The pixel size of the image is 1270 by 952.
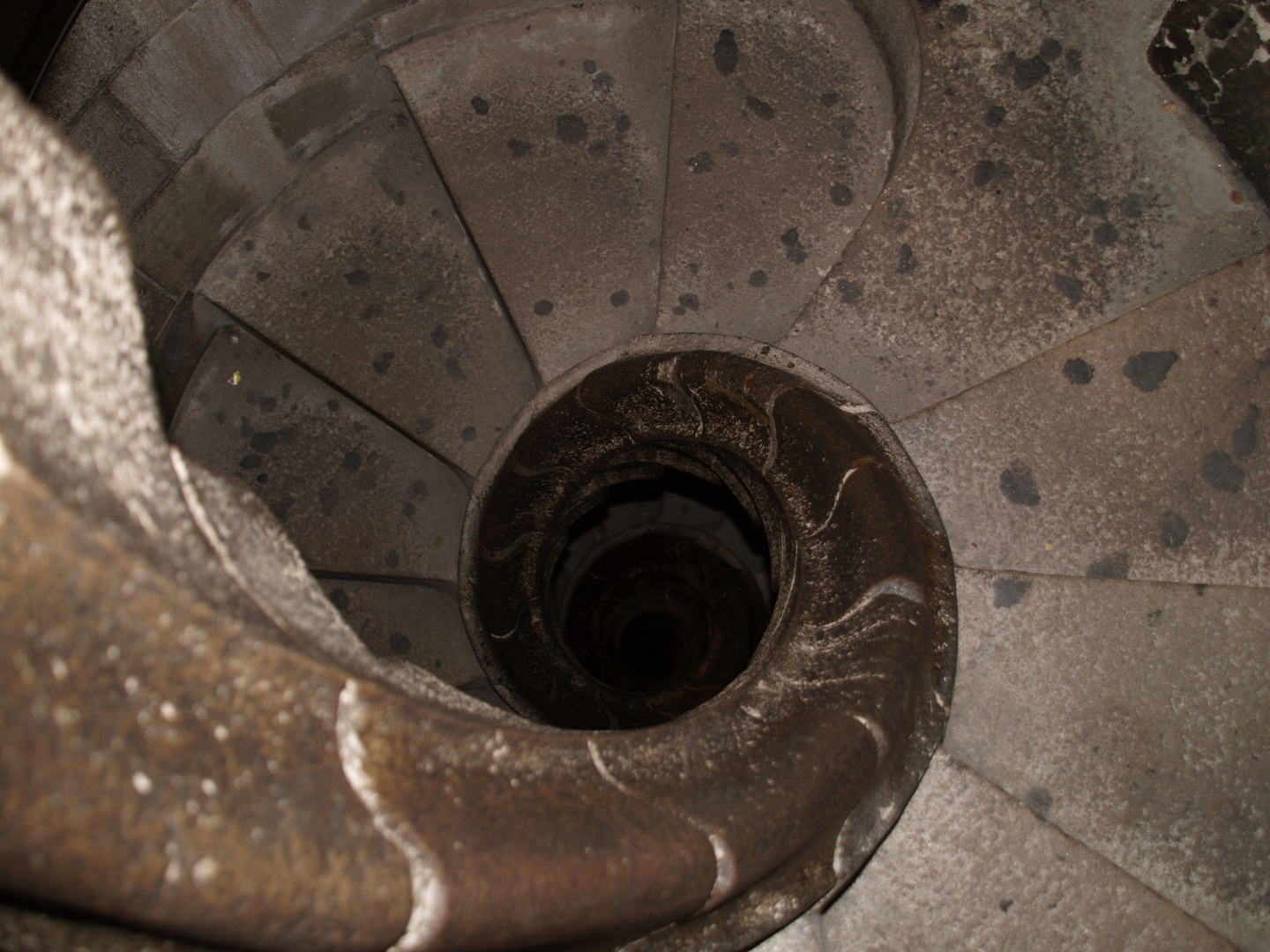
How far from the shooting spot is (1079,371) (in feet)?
7.43

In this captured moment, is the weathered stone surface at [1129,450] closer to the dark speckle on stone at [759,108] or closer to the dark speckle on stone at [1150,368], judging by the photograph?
the dark speckle on stone at [1150,368]

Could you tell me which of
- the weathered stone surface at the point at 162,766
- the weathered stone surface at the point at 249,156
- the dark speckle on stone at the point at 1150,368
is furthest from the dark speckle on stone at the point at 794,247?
the weathered stone surface at the point at 162,766

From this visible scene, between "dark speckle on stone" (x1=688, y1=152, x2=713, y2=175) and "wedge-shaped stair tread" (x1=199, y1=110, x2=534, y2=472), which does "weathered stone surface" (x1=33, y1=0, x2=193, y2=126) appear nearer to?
"wedge-shaped stair tread" (x1=199, y1=110, x2=534, y2=472)

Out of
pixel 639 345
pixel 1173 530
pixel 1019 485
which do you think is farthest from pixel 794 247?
pixel 1173 530

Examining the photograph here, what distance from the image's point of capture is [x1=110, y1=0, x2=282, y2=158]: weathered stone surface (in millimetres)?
2941

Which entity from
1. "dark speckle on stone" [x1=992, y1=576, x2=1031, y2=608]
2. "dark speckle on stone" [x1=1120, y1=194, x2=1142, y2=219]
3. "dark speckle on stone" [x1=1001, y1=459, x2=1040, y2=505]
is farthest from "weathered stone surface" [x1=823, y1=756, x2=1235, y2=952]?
"dark speckle on stone" [x1=1120, y1=194, x2=1142, y2=219]

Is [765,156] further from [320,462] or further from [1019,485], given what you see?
[320,462]

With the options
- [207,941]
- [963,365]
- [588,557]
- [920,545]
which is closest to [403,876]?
[207,941]

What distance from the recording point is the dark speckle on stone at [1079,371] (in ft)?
7.41

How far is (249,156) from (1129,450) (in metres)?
3.49

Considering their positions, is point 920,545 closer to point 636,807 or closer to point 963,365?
point 963,365

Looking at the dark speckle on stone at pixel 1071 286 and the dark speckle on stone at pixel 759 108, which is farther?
the dark speckle on stone at pixel 759 108

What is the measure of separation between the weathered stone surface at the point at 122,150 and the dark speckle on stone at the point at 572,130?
5.35 ft

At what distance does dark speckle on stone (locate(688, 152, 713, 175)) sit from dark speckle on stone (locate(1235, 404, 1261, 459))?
1.86 meters
